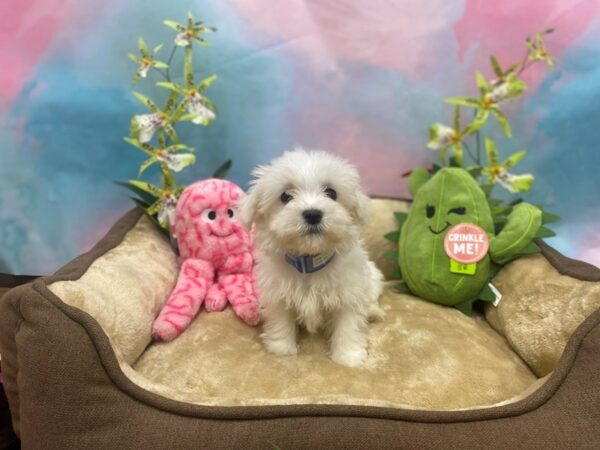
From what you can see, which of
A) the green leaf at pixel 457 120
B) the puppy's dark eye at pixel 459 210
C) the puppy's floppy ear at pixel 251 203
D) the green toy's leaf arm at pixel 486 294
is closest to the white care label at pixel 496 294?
the green toy's leaf arm at pixel 486 294

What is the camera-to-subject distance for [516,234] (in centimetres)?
212

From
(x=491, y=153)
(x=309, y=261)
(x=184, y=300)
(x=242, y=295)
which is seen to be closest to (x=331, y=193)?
(x=309, y=261)

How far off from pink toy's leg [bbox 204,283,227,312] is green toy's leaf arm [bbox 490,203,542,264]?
1.31 meters

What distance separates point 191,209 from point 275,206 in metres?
0.67

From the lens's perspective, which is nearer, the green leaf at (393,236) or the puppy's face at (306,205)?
the puppy's face at (306,205)

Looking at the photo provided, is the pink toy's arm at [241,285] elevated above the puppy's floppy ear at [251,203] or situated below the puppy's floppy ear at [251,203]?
below

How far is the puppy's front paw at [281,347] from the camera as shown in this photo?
1852 millimetres

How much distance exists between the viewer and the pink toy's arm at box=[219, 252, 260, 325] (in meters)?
2.10

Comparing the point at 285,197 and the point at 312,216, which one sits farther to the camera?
the point at 285,197

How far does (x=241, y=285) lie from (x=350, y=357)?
2.31 ft

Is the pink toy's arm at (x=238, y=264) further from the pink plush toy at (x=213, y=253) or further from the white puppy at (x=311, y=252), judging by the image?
the white puppy at (x=311, y=252)

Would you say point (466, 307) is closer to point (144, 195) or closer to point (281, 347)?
point (281, 347)

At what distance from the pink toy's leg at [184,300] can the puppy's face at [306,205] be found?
0.55 metres

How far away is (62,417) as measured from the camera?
1.38 metres
